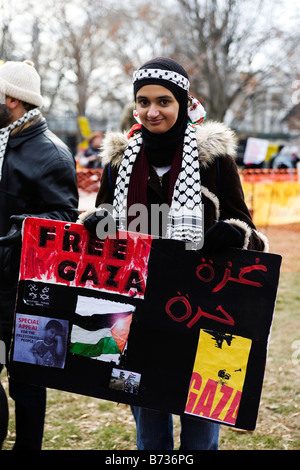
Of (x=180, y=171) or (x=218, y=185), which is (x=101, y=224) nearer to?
(x=180, y=171)

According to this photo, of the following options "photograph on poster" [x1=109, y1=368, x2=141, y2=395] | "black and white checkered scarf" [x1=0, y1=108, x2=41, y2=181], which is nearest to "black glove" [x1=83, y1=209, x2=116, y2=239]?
"photograph on poster" [x1=109, y1=368, x2=141, y2=395]

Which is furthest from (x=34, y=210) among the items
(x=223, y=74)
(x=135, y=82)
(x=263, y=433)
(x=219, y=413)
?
(x=223, y=74)

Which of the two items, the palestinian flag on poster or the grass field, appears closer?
the palestinian flag on poster

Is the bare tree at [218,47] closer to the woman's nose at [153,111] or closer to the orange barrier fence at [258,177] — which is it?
the orange barrier fence at [258,177]

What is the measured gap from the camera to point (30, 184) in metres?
2.82

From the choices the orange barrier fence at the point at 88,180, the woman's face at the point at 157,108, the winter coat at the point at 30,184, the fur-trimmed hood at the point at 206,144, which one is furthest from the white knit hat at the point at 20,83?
the orange barrier fence at the point at 88,180

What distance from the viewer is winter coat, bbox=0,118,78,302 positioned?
2807mm

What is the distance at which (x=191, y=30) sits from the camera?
1998 centimetres

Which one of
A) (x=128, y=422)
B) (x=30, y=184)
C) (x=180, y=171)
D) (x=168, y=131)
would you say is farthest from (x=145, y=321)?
(x=128, y=422)

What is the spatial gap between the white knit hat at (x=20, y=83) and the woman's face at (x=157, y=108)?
100cm

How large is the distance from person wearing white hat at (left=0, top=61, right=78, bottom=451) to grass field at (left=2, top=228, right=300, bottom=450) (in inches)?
23.2

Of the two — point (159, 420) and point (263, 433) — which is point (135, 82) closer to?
point (159, 420)

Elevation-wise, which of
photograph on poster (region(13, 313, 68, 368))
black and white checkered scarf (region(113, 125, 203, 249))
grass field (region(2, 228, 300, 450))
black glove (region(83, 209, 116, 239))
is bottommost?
grass field (region(2, 228, 300, 450))

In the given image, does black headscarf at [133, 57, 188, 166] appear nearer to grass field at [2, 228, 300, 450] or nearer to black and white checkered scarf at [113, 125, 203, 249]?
black and white checkered scarf at [113, 125, 203, 249]
